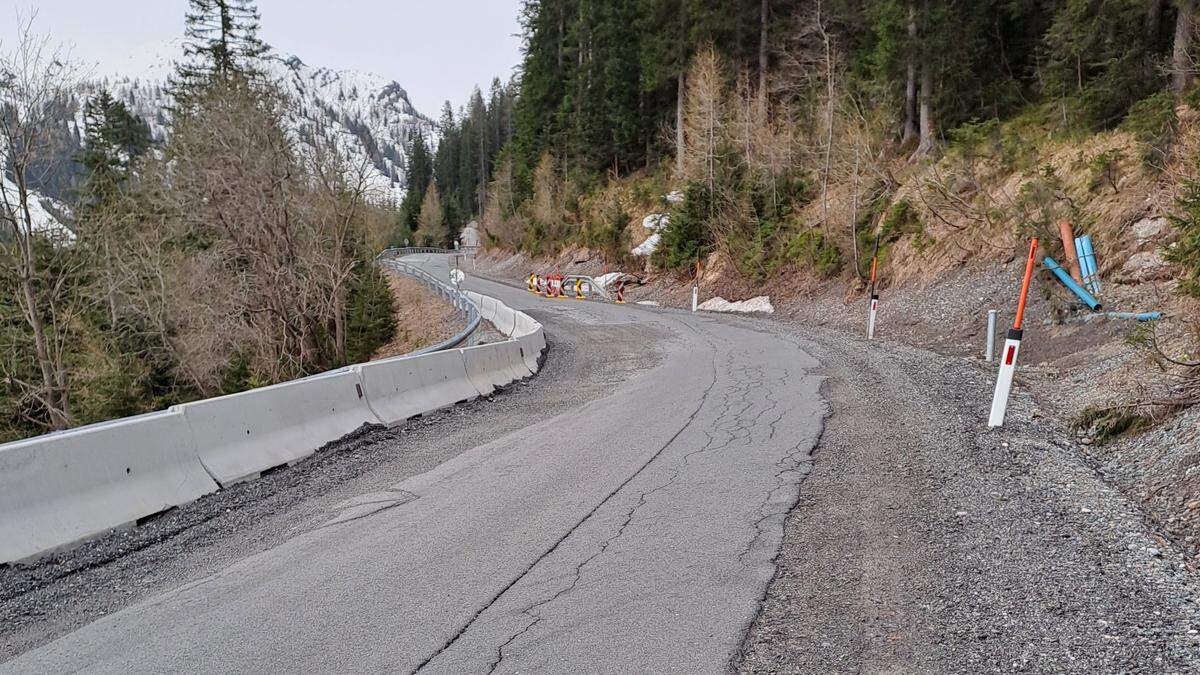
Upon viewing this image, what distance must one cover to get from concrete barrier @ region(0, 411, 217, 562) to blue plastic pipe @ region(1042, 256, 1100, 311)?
13.8m

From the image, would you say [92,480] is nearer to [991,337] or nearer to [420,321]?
[991,337]

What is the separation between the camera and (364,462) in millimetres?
6984

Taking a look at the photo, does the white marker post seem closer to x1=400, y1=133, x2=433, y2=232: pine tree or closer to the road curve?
the road curve

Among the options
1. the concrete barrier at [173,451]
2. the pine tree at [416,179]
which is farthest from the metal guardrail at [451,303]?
the pine tree at [416,179]

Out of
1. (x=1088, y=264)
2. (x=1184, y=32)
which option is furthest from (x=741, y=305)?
(x=1184, y=32)

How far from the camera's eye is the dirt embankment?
97.0 feet

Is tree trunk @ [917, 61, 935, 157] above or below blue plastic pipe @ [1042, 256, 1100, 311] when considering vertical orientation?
above

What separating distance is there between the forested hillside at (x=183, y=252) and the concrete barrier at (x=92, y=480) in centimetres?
1501

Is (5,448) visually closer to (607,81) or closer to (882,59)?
(882,59)

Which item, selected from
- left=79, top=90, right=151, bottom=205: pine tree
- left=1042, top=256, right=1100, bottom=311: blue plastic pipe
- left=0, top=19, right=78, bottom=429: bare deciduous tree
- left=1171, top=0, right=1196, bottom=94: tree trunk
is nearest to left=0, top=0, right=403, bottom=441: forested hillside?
left=0, top=19, right=78, bottom=429: bare deciduous tree

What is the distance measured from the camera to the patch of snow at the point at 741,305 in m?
26.1

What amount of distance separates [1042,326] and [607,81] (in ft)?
135

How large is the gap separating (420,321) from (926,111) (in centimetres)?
2348

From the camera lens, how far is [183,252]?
27.6 meters
